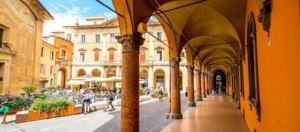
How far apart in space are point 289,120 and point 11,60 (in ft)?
55.6

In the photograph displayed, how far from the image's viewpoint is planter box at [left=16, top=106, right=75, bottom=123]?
26.3 feet

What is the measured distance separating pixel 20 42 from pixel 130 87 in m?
14.0

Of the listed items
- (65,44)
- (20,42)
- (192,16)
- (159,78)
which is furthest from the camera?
(159,78)

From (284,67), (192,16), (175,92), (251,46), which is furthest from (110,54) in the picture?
(284,67)

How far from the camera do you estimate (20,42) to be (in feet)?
48.5

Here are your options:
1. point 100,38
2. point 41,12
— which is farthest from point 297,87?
point 100,38

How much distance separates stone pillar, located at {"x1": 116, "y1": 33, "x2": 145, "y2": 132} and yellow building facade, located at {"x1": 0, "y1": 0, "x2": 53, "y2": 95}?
1259 centimetres

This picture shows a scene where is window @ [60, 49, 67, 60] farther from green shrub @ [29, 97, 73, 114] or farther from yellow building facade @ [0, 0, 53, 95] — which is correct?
green shrub @ [29, 97, 73, 114]

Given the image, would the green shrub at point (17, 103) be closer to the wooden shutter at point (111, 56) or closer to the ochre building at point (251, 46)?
the ochre building at point (251, 46)

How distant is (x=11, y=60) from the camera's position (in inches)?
549

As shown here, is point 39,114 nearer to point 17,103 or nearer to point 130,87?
point 17,103

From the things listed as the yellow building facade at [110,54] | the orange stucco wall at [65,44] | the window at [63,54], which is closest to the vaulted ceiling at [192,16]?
the yellow building facade at [110,54]

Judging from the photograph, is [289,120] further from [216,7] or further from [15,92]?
[15,92]

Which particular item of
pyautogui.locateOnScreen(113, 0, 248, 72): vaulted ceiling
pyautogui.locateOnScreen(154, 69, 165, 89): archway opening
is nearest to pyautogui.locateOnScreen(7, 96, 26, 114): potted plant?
pyautogui.locateOnScreen(113, 0, 248, 72): vaulted ceiling
